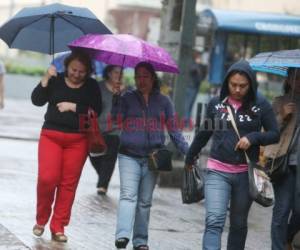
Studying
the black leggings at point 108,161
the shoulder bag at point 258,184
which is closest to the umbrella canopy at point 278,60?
the shoulder bag at point 258,184

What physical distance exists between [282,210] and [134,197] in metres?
1.33

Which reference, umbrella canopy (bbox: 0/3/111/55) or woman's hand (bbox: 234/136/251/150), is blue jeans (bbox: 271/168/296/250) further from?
umbrella canopy (bbox: 0/3/111/55)

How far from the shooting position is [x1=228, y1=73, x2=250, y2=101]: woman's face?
279 inches

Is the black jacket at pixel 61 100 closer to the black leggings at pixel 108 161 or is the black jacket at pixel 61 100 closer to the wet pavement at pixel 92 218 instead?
the wet pavement at pixel 92 218

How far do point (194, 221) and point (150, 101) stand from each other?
2652 mm

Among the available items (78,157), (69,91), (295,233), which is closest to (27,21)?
(69,91)

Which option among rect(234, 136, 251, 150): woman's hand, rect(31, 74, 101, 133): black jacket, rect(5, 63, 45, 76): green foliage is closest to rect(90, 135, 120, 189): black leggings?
rect(31, 74, 101, 133): black jacket

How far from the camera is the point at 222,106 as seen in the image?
717 cm

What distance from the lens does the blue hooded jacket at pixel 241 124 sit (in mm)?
7074

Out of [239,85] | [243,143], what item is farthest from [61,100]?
[243,143]

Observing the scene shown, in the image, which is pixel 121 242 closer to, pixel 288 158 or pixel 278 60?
pixel 288 158

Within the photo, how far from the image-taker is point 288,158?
24.5 ft

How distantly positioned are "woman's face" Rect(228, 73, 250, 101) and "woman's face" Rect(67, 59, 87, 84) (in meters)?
1.55

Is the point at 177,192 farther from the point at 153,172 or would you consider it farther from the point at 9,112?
the point at 9,112
